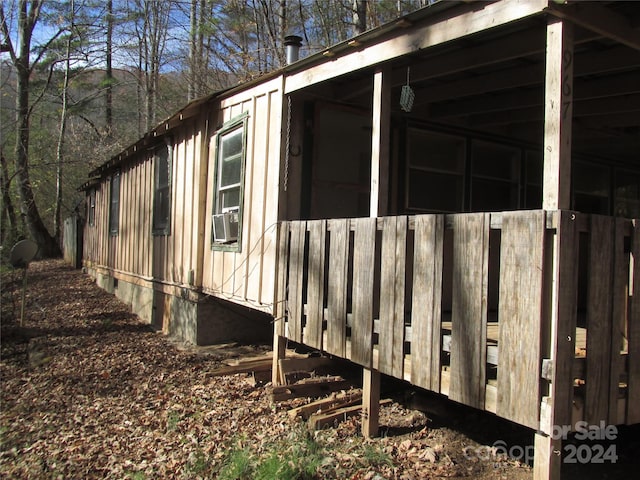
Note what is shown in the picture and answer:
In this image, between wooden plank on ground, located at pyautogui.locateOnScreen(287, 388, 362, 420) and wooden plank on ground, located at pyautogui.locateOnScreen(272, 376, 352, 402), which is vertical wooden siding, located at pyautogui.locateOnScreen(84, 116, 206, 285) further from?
wooden plank on ground, located at pyautogui.locateOnScreen(287, 388, 362, 420)

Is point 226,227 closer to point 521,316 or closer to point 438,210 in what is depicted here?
point 438,210

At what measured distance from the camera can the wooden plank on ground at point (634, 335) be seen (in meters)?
3.10

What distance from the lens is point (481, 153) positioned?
7320mm

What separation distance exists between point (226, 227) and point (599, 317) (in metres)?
5.14

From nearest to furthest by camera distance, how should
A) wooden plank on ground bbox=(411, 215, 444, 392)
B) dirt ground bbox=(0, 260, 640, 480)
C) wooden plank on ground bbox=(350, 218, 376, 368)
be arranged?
wooden plank on ground bbox=(411, 215, 444, 392), dirt ground bbox=(0, 260, 640, 480), wooden plank on ground bbox=(350, 218, 376, 368)

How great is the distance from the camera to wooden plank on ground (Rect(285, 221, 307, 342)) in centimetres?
534

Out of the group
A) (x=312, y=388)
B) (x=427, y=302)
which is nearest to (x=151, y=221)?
→ (x=312, y=388)

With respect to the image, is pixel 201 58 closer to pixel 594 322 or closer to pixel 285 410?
pixel 285 410

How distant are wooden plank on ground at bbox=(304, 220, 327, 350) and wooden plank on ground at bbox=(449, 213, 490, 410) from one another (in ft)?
5.79

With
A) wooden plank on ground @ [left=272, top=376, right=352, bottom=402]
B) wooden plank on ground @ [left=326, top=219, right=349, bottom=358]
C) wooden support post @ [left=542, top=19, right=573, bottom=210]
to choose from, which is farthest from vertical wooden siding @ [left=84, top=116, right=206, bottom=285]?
wooden support post @ [left=542, top=19, right=573, bottom=210]

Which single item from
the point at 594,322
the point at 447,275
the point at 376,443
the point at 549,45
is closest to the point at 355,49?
the point at 549,45

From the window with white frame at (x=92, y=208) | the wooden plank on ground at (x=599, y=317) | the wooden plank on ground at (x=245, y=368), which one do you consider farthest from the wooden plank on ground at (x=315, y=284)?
Answer: the window with white frame at (x=92, y=208)

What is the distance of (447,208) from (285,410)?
3397 mm

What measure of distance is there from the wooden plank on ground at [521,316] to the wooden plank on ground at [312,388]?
2.87 metres
